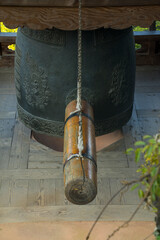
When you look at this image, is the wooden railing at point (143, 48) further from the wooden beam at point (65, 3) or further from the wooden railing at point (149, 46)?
the wooden beam at point (65, 3)

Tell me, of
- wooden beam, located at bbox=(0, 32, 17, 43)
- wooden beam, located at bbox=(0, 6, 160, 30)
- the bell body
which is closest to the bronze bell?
the bell body

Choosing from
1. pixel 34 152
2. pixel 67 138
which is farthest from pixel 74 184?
pixel 34 152

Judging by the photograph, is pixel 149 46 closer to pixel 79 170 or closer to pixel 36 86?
pixel 36 86

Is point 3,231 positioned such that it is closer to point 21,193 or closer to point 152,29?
point 21,193

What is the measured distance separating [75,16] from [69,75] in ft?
1.81

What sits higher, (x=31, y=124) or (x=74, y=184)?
(x=74, y=184)

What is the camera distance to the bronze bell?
279cm

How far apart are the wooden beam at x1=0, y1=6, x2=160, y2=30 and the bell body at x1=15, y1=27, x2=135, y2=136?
0.35m

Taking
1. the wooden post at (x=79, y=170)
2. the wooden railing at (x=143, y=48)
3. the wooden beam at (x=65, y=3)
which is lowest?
the wooden railing at (x=143, y=48)

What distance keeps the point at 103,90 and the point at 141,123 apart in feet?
3.17

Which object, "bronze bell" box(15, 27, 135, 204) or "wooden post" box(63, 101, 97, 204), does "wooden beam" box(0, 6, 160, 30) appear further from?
"wooden post" box(63, 101, 97, 204)

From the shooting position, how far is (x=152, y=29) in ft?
14.9

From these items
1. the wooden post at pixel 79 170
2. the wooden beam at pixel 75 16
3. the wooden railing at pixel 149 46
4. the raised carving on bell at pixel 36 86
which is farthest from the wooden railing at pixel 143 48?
the wooden post at pixel 79 170

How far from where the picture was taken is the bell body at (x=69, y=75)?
2.79m
